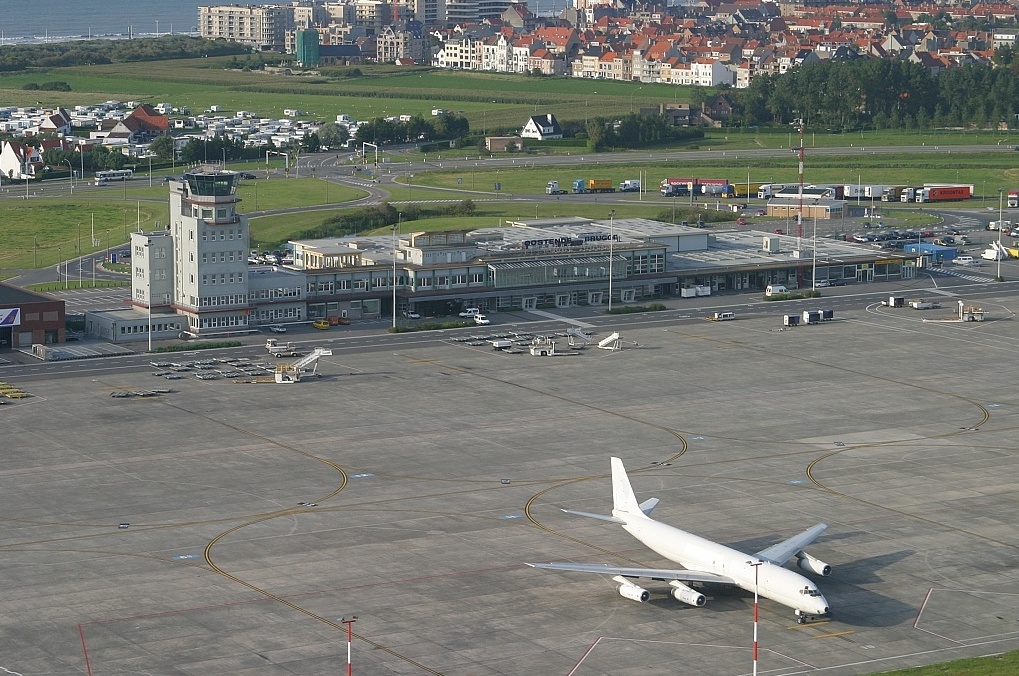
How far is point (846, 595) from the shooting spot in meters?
96.4

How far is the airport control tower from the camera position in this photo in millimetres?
176375

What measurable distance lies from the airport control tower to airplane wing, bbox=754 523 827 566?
89516 mm

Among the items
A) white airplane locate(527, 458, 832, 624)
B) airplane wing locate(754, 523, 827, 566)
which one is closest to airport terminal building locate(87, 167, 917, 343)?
white airplane locate(527, 458, 832, 624)

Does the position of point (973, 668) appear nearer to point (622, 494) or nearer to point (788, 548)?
point (788, 548)

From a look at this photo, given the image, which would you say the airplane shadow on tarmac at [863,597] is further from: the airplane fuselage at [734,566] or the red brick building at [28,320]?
the red brick building at [28,320]

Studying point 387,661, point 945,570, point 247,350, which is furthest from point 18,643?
point 247,350

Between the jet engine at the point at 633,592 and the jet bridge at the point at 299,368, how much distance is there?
217 ft

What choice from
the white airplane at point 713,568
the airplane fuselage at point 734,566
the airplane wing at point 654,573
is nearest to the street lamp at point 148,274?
the white airplane at point 713,568

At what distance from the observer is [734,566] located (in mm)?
92750

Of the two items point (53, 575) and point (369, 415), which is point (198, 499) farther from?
point (369, 415)

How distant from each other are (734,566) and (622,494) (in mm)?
10977

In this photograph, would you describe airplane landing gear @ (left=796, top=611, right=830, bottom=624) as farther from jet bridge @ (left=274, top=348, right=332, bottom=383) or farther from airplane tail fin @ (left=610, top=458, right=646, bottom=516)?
jet bridge @ (left=274, top=348, right=332, bottom=383)

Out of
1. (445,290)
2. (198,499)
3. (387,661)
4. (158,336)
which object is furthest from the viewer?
(445,290)

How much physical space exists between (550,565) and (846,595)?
17.4m
